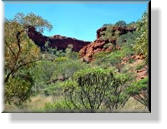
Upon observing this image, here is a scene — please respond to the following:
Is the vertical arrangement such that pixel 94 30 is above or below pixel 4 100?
above

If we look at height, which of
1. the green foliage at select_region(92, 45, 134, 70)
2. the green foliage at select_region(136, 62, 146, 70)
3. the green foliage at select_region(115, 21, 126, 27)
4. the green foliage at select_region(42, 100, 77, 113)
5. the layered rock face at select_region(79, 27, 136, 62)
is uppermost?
the green foliage at select_region(115, 21, 126, 27)

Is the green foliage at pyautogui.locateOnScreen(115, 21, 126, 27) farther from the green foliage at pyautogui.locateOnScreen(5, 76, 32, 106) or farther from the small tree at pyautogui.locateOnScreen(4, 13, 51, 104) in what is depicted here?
the green foliage at pyautogui.locateOnScreen(5, 76, 32, 106)

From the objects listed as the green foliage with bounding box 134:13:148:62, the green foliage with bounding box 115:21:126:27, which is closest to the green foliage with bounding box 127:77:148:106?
the green foliage with bounding box 134:13:148:62

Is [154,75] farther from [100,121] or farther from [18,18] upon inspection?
[18,18]

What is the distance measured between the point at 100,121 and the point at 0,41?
4.52ft

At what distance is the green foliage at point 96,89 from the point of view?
12047mm

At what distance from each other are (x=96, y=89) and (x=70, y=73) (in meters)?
0.33

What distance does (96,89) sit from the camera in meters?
A: 12.1

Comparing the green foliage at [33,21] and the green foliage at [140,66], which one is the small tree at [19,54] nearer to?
the green foliage at [33,21]

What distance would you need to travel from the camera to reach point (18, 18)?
1209 centimetres

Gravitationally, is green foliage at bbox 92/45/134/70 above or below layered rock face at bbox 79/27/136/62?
below

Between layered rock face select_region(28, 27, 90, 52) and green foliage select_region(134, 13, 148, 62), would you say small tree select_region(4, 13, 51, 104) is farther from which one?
green foliage select_region(134, 13, 148, 62)

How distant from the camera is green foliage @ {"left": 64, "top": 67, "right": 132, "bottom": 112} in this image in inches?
474
